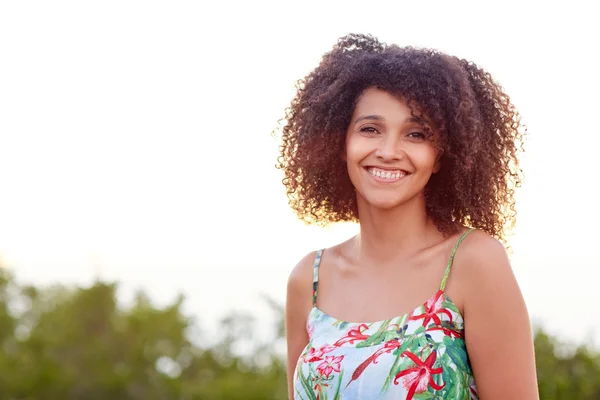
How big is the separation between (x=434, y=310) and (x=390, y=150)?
0.50 meters

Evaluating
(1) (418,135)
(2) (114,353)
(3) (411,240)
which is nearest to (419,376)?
(3) (411,240)

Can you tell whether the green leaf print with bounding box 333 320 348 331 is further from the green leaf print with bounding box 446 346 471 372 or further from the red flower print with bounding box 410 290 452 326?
the green leaf print with bounding box 446 346 471 372

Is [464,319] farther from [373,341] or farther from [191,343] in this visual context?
[191,343]

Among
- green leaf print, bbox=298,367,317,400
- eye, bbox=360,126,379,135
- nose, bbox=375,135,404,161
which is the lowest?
green leaf print, bbox=298,367,317,400

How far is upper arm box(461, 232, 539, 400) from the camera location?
2.67 meters

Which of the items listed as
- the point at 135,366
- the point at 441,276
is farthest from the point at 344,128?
the point at 135,366

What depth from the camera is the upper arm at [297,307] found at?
3.22 metres

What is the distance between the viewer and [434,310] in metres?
2.77

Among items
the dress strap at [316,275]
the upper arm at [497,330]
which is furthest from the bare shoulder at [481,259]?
the dress strap at [316,275]

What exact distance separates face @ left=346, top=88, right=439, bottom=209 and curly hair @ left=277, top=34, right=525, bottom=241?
0.13 feet

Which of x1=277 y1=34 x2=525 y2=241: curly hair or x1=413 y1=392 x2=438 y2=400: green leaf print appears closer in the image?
x1=413 y1=392 x2=438 y2=400: green leaf print

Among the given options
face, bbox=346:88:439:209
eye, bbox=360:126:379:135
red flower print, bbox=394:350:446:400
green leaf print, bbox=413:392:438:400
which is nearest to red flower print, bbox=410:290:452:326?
red flower print, bbox=394:350:446:400

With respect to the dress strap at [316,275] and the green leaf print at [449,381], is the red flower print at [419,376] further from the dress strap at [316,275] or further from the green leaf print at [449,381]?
the dress strap at [316,275]

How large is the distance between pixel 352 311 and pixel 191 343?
419 cm
